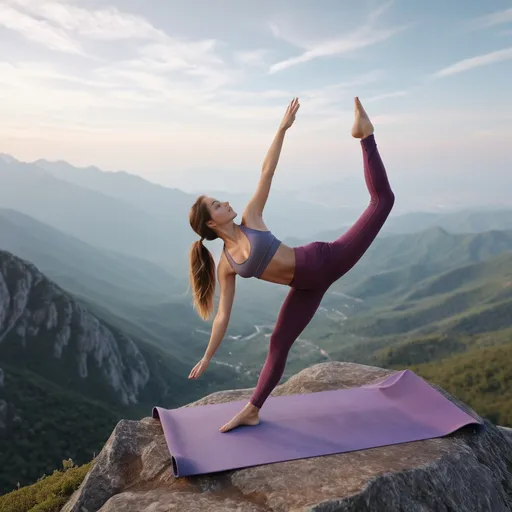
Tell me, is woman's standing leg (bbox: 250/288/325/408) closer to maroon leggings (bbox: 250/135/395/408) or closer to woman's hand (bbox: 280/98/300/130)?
maroon leggings (bbox: 250/135/395/408)

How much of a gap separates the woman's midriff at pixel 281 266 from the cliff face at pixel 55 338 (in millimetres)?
89499

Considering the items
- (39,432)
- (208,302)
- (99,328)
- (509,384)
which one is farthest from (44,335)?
(208,302)

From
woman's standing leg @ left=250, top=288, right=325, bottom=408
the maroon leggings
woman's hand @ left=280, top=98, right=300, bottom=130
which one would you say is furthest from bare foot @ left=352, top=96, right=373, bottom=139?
woman's standing leg @ left=250, top=288, right=325, bottom=408

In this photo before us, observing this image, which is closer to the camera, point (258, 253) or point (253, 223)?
point (258, 253)

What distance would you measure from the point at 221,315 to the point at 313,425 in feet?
8.03

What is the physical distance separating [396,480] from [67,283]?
19335 cm

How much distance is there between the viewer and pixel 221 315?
25.8 feet

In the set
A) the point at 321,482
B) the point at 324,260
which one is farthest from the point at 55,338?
the point at 321,482

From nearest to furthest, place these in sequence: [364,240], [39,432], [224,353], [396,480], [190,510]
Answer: [190,510] < [396,480] < [364,240] < [39,432] < [224,353]

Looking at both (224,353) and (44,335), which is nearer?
(44,335)

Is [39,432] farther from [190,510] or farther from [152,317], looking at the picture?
[152,317]

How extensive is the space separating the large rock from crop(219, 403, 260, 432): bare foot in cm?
106

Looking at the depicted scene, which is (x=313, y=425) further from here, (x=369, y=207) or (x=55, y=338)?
(x=55, y=338)

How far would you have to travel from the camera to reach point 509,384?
71562 mm
